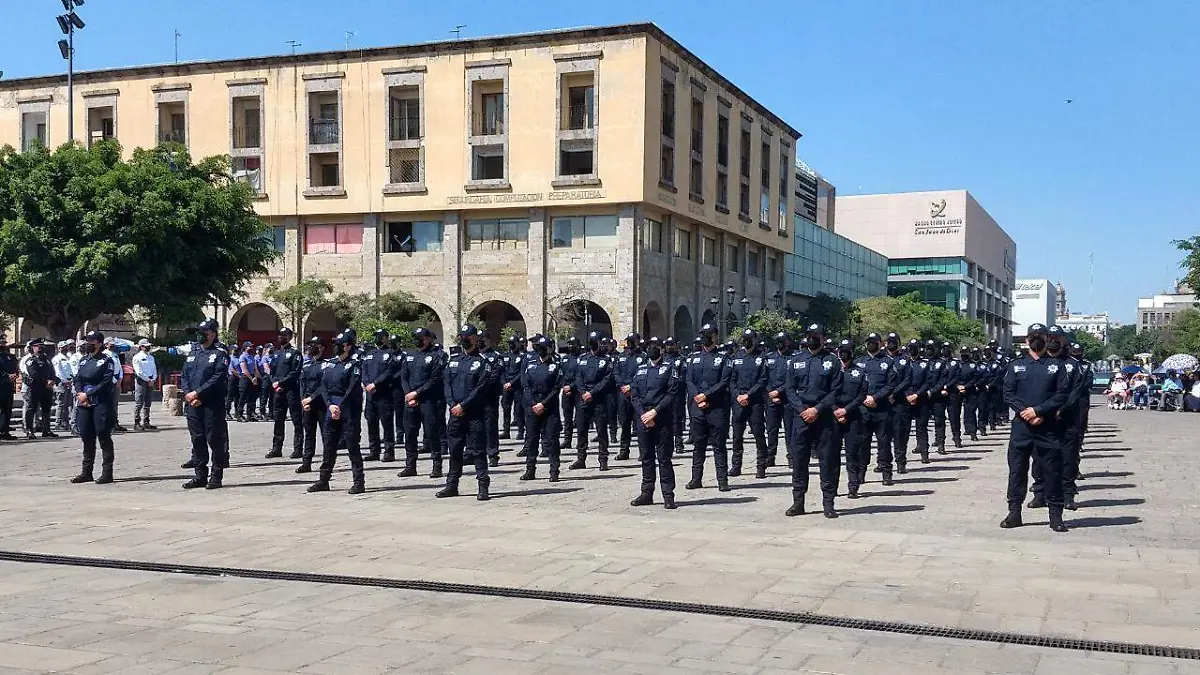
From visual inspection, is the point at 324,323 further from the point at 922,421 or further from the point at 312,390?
the point at 312,390

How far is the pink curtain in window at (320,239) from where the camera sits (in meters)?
47.9

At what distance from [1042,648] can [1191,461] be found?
14221mm

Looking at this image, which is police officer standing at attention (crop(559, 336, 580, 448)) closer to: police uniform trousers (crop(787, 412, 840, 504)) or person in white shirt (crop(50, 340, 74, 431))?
police uniform trousers (crop(787, 412, 840, 504))

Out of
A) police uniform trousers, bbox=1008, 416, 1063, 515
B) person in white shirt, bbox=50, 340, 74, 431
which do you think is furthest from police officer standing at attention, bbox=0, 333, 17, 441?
police uniform trousers, bbox=1008, 416, 1063, 515

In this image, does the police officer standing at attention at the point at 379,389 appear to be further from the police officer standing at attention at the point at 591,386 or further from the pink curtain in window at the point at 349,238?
the pink curtain in window at the point at 349,238

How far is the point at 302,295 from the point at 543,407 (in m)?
31.7

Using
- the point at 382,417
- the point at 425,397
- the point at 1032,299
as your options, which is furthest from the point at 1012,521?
the point at 1032,299

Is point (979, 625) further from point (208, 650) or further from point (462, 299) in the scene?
point (462, 299)

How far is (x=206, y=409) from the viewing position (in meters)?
13.6

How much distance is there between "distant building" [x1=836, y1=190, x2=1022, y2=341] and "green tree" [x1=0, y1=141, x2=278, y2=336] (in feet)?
271

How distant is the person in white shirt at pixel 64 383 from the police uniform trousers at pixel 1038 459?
16780mm

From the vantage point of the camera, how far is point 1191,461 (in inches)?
728

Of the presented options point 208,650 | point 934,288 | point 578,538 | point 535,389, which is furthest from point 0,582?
point 934,288

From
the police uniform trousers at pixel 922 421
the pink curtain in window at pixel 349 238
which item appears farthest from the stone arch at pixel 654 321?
the police uniform trousers at pixel 922 421
